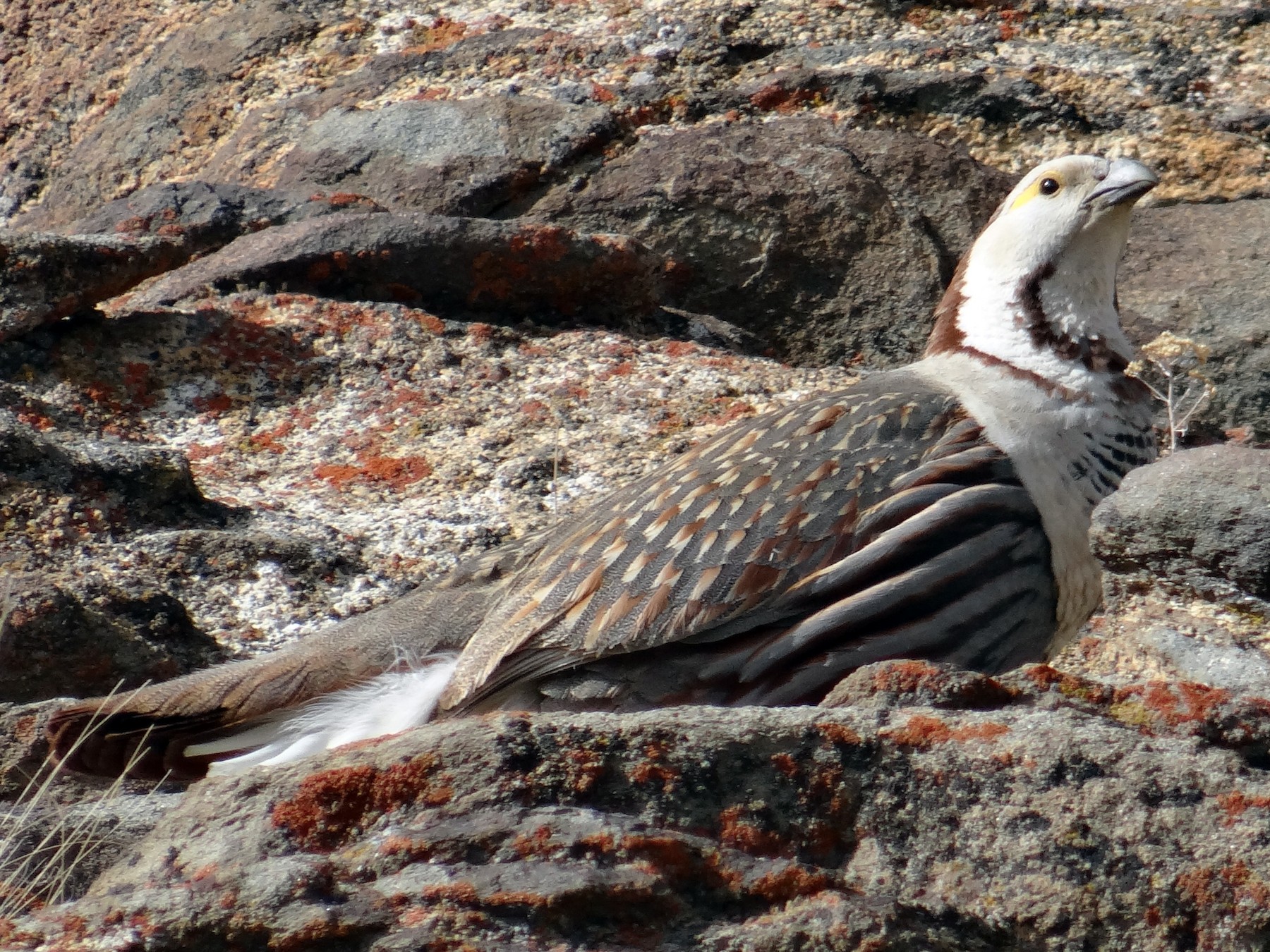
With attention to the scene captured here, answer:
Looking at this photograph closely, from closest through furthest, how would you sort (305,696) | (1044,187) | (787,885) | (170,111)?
(787,885)
(305,696)
(1044,187)
(170,111)

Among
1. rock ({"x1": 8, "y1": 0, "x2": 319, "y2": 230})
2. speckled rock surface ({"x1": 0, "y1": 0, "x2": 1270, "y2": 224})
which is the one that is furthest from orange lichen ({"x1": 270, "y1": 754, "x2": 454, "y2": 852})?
rock ({"x1": 8, "y1": 0, "x2": 319, "y2": 230})

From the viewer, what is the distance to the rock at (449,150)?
7.03m

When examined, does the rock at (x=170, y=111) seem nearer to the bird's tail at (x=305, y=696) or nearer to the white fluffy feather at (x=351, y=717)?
the bird's tail at (x=305, y=696)

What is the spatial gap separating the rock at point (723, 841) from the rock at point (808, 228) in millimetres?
4127

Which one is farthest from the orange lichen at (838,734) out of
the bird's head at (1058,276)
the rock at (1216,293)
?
the rock at (1216,293)

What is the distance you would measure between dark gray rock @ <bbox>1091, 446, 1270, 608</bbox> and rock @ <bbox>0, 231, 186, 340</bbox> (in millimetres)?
3738

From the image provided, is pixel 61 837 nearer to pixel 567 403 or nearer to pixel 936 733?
pixel 936 733

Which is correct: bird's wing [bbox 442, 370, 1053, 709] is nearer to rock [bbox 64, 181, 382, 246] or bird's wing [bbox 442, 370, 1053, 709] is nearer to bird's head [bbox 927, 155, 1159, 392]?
bird's head [bbox 927, 155, 1159, 392]

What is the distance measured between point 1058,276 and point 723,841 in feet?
10.4

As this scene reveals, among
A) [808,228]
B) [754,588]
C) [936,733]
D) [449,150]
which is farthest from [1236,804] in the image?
[449,150]

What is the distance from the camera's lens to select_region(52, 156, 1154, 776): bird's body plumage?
4.18 metres

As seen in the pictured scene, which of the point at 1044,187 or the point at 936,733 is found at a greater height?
the point at 1044,187

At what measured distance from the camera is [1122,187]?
5129 millimetres

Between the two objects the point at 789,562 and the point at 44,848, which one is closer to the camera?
the point at 44,848
